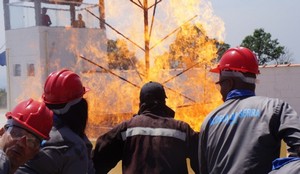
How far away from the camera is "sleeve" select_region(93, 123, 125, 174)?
3.83 metres

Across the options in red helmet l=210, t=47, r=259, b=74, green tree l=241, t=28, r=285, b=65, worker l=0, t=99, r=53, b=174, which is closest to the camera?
worker l=0, t=99, r=53, b=174

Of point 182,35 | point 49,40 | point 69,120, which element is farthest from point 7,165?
point 49,40

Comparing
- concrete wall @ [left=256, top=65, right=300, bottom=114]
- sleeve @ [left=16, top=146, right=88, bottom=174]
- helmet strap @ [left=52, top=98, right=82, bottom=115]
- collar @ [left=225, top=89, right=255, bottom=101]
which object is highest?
collar @ [left=225, top=89, right=255, bottom=101]

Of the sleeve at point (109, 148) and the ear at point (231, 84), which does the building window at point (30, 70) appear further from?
the ear at point (231, 84)

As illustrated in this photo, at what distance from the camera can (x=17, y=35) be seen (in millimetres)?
20859

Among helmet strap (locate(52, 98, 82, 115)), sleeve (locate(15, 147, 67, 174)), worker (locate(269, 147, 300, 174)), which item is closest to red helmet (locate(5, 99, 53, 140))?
sleeve (locate(15, 147, 67, 174))

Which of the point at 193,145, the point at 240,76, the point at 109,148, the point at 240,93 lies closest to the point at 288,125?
the point at 240,93

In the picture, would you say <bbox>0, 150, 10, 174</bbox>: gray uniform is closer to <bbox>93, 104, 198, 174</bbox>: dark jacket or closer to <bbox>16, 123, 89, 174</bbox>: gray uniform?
<bbox>16, 123, 89, 174</bbox>: gray uniform

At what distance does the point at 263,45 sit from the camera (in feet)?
105

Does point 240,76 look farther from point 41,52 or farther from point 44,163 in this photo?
point 41,52

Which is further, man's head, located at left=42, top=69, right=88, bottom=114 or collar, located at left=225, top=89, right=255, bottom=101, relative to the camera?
collar, located at left=225, top=89, right=255, bottom=101

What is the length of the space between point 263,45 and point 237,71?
96.6 feet

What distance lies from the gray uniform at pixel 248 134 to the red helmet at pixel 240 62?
0.28 m

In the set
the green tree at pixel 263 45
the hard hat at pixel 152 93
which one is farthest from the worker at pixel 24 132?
the green tree at pixel 263 45
